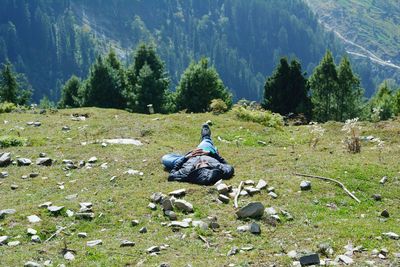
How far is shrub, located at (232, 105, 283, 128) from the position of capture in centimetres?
2808

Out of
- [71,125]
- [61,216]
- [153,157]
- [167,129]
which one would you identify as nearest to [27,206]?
[61,216]

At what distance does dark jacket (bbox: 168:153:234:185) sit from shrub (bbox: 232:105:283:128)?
495 inches

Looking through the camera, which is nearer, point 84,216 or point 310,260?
point 310,260

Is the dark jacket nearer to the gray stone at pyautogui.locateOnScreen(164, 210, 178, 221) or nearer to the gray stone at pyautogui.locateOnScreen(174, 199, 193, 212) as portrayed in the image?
the gray stone at pyautogui.locateOnScreen(174, 199, 193, 212)

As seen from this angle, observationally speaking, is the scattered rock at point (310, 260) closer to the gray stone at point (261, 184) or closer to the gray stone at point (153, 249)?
the gray stone at point (153, 249)

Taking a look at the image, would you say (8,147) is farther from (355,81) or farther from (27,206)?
(355,81)

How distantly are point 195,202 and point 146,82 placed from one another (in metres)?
38.4

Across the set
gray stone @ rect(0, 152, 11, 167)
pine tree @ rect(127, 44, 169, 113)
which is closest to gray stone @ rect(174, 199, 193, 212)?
gray stone @ rect(0, 152, 11, 167)

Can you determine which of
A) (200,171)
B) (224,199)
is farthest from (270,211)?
(200,171)

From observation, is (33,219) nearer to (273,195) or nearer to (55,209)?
(55,209)

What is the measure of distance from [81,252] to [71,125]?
57.3ft

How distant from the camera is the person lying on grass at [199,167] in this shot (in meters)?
14.8

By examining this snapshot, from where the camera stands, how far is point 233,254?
10227 mm

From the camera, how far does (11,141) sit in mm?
22250
